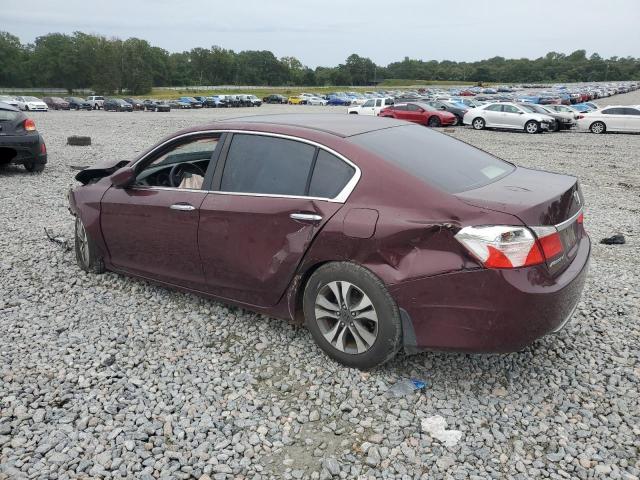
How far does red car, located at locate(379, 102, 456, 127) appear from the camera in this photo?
2661 centimetres

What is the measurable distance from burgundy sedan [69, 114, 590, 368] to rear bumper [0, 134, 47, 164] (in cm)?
738

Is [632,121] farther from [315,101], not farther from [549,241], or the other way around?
[315,101]

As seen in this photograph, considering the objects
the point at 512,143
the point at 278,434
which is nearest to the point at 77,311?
the point at 278,434

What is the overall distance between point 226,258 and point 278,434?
55.4 inches

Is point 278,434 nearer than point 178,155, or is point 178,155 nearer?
point 278,434

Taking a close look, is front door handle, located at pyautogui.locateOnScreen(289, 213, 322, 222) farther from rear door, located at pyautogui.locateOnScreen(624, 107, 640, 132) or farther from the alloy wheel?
rear door, located at pyautogui.locateOnScreen(624, 107, 640, 132)

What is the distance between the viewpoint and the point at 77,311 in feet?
14.6

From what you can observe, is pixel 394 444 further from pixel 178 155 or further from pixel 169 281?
pixel 178 155

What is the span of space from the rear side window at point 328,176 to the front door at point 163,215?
994mm

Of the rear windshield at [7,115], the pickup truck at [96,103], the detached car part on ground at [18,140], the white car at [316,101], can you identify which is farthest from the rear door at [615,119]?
the pickup truck at [96,103]

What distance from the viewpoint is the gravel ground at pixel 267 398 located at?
8.87ft

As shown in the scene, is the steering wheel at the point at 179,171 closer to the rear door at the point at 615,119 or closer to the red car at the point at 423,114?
the red car at the point at 423,114

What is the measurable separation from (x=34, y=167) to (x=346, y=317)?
33.8ft

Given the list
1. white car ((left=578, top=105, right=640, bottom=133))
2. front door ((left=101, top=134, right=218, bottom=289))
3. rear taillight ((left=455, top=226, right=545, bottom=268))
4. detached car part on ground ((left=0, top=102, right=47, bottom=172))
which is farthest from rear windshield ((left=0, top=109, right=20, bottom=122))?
white car ((left=578, top=105, right=640, bottom=133))
